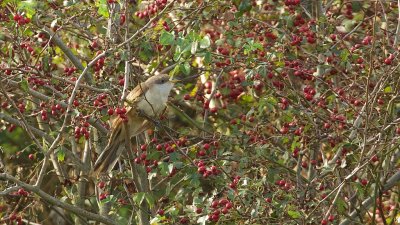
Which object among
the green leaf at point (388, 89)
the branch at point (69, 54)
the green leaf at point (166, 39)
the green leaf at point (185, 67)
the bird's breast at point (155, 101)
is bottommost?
the green leaf at point (388, 89)

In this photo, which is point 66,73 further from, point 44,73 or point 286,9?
point 286,9

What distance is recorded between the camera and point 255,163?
5.72 m

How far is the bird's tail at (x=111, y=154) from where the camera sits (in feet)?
20.0

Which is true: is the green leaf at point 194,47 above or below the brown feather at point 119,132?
above

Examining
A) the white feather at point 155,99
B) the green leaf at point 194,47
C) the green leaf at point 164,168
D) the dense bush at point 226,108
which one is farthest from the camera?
the white feather at point 155,99

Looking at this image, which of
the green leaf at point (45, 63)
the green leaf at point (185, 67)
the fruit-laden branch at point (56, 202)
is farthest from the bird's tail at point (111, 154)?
the green leaf at point (185, 67)

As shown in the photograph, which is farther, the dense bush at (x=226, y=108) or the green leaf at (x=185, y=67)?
the dense bush at (x=226, y=108)

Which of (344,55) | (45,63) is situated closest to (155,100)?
(45,63)

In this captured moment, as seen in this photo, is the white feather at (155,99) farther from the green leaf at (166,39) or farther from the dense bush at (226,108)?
the green leaf at (166,39)

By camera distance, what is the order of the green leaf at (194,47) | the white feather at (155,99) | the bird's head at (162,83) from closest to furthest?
the green leaf at (194,47)
the white feather at (155,99)
the bird's head at (162,83)

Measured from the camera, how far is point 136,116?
6.21m

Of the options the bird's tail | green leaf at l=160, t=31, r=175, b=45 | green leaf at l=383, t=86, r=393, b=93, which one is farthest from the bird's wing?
green leaf at l=383, t=86, r=393, b=93

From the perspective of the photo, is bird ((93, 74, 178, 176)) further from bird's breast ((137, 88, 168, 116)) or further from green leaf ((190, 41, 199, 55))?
green leaf ((190, 41, 199, 55))

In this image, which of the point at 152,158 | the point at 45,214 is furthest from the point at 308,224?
the point at 45,214
